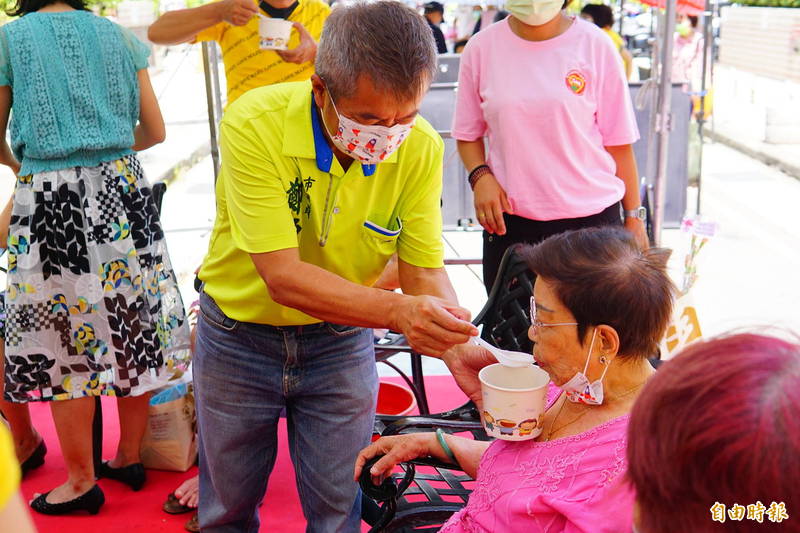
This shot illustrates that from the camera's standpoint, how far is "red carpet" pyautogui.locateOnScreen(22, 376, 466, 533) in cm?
315

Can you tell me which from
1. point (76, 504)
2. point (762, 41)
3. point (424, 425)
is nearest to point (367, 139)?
point (424, 425)

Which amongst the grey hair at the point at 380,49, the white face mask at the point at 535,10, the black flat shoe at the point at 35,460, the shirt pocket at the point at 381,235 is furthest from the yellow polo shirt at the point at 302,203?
the black flat shoe at the point at 35,460

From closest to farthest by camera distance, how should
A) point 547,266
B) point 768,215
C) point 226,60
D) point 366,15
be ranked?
1. point 366,15
2. point 547,266
3. point 226,60
4. point 768,215

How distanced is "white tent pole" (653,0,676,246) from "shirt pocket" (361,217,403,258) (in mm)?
2136

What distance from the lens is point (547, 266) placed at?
77.4 inches

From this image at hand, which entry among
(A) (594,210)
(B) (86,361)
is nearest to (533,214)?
(A) (594,210)

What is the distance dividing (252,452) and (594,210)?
1.52 meters

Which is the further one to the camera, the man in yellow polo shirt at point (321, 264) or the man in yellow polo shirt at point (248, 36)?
the man in yellow polo shirt at point (248, 36)

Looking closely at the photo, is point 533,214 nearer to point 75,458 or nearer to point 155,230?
point 155,230

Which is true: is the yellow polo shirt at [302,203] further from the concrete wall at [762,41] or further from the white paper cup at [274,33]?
the concrete wall at [762,41]

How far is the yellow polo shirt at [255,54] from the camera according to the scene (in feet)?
11.4

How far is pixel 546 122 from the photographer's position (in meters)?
3.07

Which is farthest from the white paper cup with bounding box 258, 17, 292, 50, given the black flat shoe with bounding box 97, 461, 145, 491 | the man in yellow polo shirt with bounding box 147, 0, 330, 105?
the black flat shoe with bounding box 97, 461, 145, 491

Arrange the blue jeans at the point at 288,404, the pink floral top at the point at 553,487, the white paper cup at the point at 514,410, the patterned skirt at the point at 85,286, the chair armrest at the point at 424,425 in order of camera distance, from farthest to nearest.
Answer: the patterned skirt at the point at 85,286 → the chair armrest at the point at 424,425 → the blue jeans at the point at 288,404 → the white paper cup at the point at 514,410 → the pink floral top at the point at 553,487
